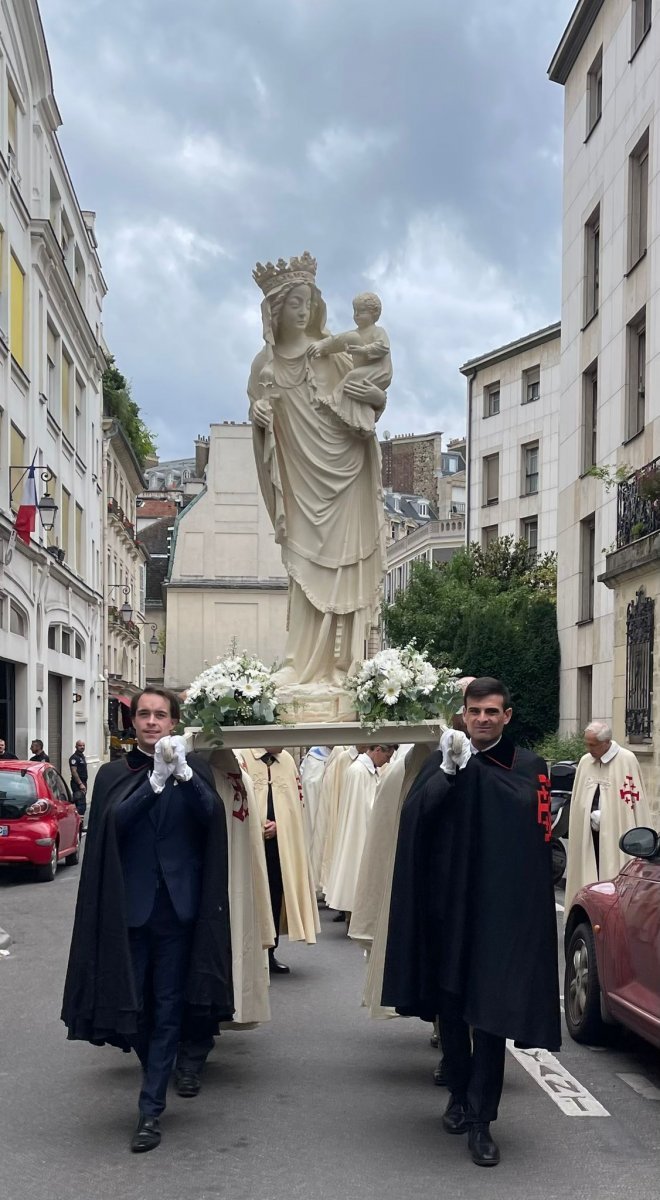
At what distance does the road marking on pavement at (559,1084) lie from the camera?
21.1ft

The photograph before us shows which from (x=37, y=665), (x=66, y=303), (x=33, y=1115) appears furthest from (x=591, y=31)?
(x=33, y=1115)

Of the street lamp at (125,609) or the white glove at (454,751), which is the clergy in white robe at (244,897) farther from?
the street lamp at (125,609)

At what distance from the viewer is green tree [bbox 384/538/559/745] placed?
3036 cm

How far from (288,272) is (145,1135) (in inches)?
195

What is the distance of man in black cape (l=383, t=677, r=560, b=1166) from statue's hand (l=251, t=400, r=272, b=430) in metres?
2.92

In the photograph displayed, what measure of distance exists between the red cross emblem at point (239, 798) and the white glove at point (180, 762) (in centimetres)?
141

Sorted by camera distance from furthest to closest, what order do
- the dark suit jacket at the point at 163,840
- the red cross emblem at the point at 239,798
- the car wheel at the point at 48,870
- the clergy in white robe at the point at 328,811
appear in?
the car wheel at the point at 48,870 → the clergy in white robe at the point at 328,811 → the red cross emblem at the point at 239,798 → the dark suit jacket at the point at 163,840

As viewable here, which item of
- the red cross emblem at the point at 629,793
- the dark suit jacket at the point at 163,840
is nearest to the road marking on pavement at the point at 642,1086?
the dark suit jacket at the point at 163,840

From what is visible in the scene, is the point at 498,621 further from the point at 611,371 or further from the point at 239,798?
the point at 239,798

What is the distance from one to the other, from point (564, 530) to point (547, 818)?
75.3 feet

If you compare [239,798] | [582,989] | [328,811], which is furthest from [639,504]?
[239,798]

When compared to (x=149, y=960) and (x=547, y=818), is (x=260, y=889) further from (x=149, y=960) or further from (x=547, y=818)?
(x=547, y=818)

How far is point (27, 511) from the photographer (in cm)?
2561

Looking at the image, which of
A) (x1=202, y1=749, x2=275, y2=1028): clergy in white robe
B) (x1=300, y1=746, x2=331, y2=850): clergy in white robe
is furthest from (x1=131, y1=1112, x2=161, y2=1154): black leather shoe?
(x1=300, y1=746, x2=331, y2=850): clergy in white robe
